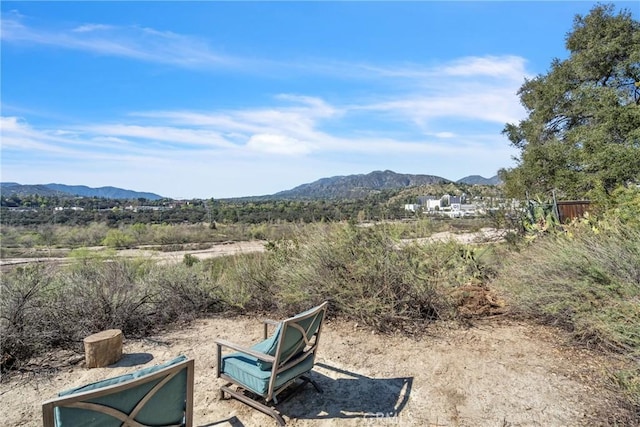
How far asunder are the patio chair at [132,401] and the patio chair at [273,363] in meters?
0.68

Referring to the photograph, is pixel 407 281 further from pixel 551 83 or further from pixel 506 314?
pixel 551 83

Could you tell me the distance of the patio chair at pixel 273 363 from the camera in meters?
2.71

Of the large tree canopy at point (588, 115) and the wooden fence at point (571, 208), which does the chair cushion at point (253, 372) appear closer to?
the wooden fence at point (571, 208)

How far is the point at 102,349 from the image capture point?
3744 millimetres

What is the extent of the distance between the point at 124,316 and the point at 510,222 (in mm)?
7811

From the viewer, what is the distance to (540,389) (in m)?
3.10

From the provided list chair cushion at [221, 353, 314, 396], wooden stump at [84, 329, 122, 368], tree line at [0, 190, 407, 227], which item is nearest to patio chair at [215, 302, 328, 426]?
chair cushion at [221, 353, 314, 396]

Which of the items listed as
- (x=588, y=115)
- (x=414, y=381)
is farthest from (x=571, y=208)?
(x=588, y=115)

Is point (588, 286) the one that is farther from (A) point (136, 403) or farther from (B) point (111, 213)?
(B) point (111, 213)

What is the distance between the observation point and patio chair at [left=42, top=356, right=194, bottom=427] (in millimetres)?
1669

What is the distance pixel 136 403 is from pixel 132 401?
0.03m

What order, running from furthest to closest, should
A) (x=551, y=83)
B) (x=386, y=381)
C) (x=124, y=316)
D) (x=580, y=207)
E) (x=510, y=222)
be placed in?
1. (x=551, y=83)
2. (x=580, y=207)
3. (x=510, y=222)
4. (x=124, y=316)
5. (x=386, y=381)

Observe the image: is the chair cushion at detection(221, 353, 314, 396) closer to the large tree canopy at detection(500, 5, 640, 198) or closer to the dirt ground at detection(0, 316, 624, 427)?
the dirt ground at detection(0, 316, 624, 427)

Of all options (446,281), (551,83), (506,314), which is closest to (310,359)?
(446,281)
